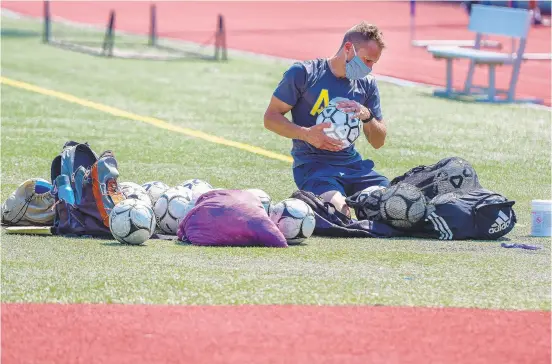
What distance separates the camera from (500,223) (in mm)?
8586

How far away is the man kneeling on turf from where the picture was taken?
8.99m

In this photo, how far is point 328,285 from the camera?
684 cm

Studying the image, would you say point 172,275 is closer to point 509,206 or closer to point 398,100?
point 509,206

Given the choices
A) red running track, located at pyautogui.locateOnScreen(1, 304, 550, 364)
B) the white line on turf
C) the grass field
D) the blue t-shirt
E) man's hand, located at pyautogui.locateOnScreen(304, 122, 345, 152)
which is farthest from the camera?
the white line on turf

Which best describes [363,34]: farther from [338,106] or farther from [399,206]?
[399,206]

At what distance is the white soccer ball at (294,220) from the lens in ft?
27.0

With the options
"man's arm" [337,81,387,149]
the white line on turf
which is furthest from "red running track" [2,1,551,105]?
"man's arm" [337,81,387,149]

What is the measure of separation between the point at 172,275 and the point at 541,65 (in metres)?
18.1

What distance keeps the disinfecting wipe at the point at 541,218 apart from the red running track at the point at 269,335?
2537mm

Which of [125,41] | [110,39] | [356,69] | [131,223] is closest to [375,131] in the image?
[356,69]

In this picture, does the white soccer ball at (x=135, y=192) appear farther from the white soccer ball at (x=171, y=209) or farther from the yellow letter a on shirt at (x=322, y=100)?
the yellow letter a on shirt at (x=322, y=100)

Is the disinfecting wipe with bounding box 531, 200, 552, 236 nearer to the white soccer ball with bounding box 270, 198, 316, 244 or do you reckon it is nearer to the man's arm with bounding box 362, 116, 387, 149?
the man's arm with bounding box 362, 116, 387, 149

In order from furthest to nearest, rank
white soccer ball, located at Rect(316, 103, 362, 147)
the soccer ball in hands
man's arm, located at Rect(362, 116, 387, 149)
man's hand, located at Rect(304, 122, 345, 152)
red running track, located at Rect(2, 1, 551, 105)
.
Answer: red running track, located at Rect(2, 1, 551, 105) → man's arm, located at Rect(362, 116, 387, 149) → white soccer ball, located at Rect(316, 103, 362, 147) → man's hand, located at Rect(304, 122, 345, 152) → the soccer ball in hands

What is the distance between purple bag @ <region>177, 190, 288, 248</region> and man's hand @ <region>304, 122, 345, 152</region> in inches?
36.7
